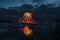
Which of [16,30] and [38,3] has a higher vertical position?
[38,3]

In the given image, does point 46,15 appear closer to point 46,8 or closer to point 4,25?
point 46,8

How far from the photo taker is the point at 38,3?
680 cm

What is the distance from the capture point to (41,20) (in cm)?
692

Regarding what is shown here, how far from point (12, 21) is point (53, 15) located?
85 centimetres

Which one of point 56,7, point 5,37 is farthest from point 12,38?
point 56,7

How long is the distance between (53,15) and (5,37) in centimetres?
110

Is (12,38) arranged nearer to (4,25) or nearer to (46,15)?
(4,25)

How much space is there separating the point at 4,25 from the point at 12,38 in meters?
0.33

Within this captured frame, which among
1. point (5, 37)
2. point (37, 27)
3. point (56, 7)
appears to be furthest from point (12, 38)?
point (56, 7)

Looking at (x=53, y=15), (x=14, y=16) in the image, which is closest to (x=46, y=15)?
(x=53, y=15)

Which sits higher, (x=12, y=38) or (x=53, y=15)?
(x=53, y=15)

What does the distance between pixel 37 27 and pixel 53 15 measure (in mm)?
406

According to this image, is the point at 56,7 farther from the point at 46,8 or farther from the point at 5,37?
the point at 5,37

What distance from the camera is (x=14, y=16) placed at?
691 cm
